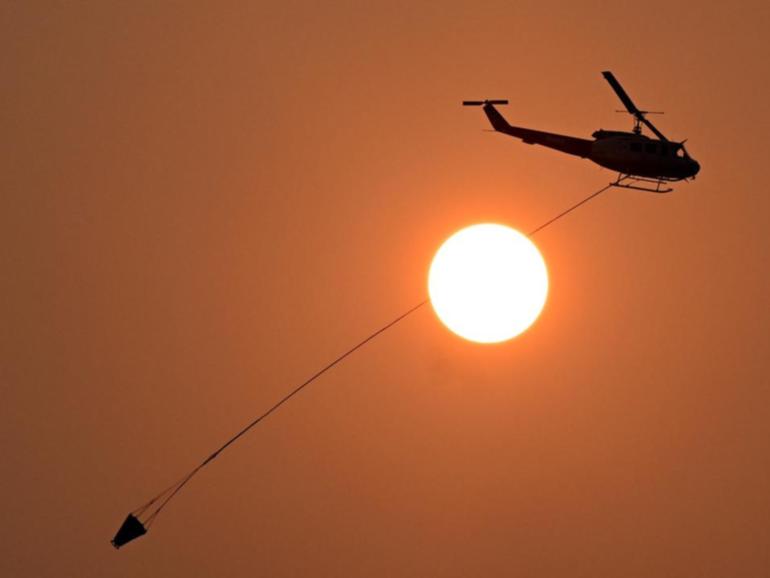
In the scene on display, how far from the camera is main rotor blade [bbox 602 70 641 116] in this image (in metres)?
23.0

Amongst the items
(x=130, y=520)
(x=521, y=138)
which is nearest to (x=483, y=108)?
(x=521, y=138)

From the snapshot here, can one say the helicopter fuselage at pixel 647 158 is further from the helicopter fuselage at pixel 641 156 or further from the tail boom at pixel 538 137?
the tail boom at pixel 538 137

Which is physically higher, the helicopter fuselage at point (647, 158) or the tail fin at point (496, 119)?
the tail fin at point (496, 119)

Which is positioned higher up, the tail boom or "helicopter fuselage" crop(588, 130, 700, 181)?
the tail boom

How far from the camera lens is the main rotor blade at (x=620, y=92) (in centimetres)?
2303

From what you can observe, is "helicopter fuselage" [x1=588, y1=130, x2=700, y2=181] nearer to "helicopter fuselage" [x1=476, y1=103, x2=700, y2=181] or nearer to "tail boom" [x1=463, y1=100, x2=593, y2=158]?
"helicopter fuselage" [x1=476, y1=103, x2=700, y2=181]

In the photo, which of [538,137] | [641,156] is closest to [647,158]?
[641,156]

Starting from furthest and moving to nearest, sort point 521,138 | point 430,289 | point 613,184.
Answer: point 430,289 → point 521,138 → point 613,184

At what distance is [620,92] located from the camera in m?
23.4

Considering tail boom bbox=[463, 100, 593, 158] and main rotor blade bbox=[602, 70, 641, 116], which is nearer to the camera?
main rotor blade bbox=[602, 70, 641, 116]

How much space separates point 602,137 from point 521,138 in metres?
3.14

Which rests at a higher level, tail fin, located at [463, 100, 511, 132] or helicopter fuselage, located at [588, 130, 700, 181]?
tail fin, located at [463, 100, 511, 132]

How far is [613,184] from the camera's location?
23078 millimetres

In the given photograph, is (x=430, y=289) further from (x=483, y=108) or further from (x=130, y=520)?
(x=130, y=520)
